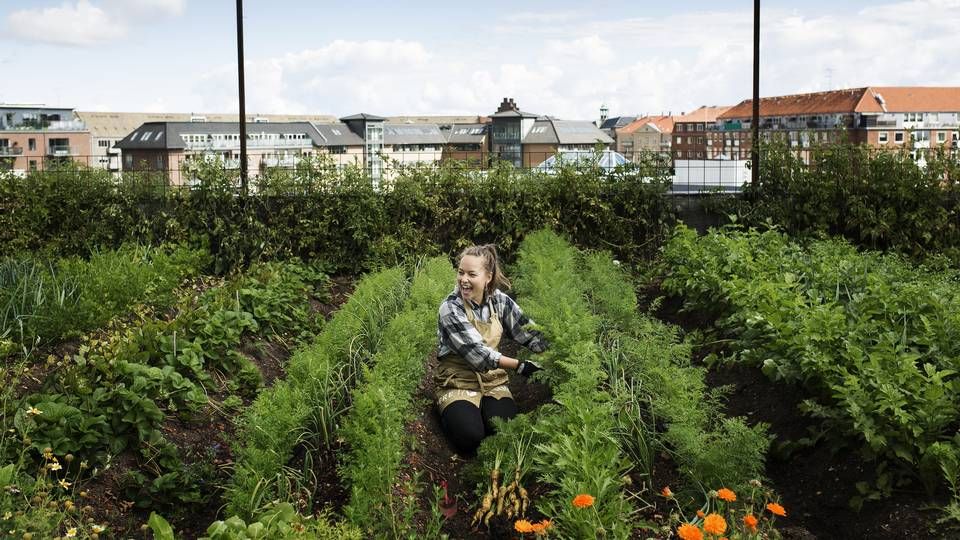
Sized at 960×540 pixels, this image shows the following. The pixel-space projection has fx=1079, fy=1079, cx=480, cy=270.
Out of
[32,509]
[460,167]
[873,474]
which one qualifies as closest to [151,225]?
[460,167]

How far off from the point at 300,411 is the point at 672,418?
169 centimetres

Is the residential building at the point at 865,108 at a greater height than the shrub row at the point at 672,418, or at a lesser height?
greater

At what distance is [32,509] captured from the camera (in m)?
3.98

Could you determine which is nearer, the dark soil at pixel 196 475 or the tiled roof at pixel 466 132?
the dark soil at pixel 196 475

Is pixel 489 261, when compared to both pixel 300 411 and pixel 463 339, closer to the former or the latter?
pixel 463 339

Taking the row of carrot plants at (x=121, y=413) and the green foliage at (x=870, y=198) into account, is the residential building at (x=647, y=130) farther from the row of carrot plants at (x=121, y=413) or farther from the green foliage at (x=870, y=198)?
the row of carrot plants at (x=121, y=413)

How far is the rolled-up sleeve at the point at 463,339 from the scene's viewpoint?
225 inches

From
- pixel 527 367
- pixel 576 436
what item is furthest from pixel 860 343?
pixel 576 436

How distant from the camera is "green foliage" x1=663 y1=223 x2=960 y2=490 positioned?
181 inches

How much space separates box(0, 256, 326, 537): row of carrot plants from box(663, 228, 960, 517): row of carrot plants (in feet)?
9.82

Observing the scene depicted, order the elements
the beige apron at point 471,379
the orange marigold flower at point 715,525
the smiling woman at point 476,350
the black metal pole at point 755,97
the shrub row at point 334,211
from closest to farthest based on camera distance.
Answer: the orange marigold flower at point 715,525 → the smiling woman at point 476,350 → the beige apron at point 471,379 → the shrub row at point 334,211 → the black metal pole at point 755,97

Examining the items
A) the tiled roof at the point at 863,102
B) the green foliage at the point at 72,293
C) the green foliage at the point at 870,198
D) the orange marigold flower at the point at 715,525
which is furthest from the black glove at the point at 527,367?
the tiled roof at the point at 863,102

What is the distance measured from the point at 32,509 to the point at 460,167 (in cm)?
822

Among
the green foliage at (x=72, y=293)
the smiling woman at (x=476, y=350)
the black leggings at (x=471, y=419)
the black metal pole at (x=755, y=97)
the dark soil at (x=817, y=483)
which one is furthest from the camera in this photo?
the black metal pole at (x=755, y=97)
